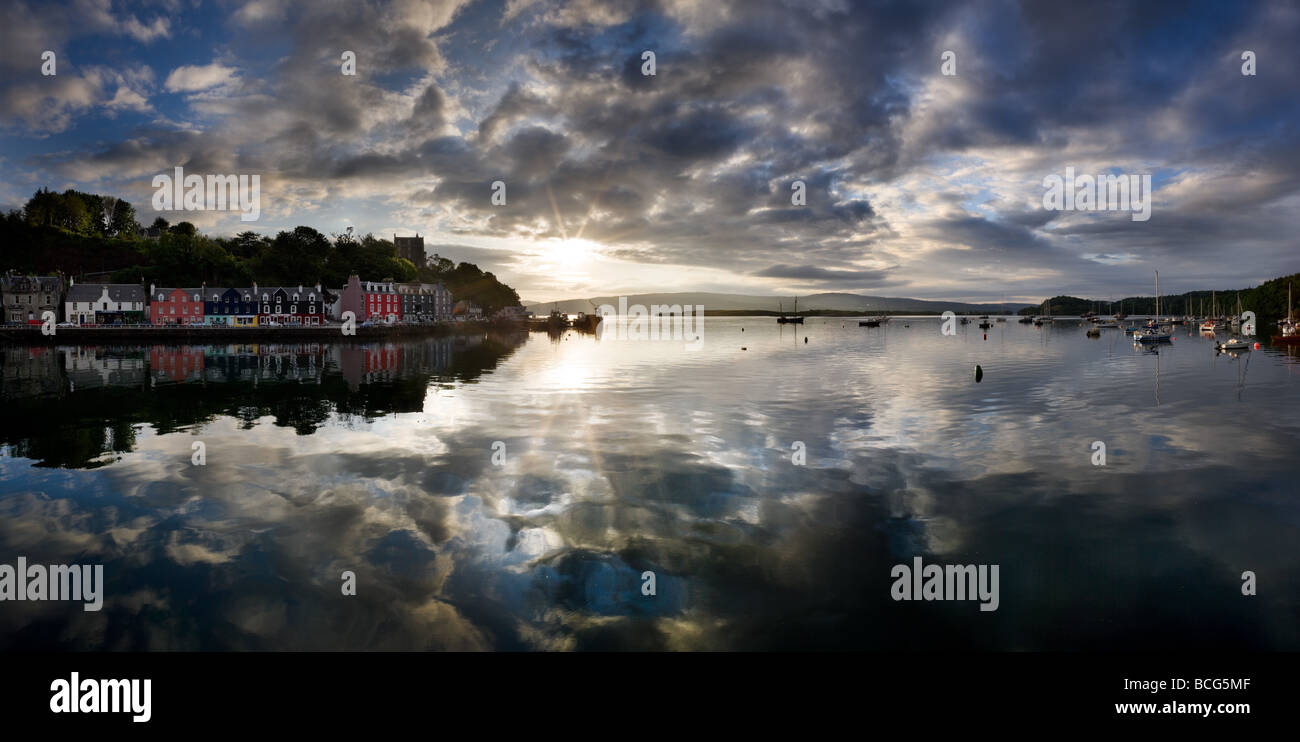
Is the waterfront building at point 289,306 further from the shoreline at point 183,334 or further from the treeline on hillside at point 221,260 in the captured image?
the treeline on hillside at point 221,260

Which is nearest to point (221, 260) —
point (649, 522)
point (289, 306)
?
point (289, 306)

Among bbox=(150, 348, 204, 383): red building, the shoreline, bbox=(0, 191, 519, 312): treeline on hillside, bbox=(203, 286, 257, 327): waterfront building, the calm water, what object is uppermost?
bbox=(0, 191, 519, 312): treeline on hillside

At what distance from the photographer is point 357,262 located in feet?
599

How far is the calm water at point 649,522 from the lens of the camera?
452 inches

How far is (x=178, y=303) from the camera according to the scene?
460ft

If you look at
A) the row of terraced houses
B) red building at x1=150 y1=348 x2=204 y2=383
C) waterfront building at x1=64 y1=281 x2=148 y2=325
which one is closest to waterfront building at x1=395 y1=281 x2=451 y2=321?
the row of terraced houses

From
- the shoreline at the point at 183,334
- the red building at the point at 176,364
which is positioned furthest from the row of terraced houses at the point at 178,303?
the red building at the point at 176,364

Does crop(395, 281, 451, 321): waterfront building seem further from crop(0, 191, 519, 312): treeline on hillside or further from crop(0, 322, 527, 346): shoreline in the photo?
crop(0, 322, 527, 346): shoreline

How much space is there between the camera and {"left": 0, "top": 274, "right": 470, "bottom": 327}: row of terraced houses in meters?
130

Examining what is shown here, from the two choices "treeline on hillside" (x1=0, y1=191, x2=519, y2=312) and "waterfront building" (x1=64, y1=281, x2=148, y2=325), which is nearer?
"waterfront building" (x1=64, y1=281, x2=148, y2=325)

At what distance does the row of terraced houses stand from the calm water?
377 ft

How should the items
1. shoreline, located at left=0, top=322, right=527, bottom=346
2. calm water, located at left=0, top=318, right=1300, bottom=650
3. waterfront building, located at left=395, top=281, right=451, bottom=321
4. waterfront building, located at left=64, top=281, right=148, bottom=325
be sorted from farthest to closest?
1. waterfront building, located at left=395, top=281, right=451, bottom=321
2. waterfront building, located at left=64, top=281, right=148, bottom=325
3. shoreline, located at left=0, top=322, right=527, bottom=346
4. calm water, located at left=0, top=318, right=1300, bottom=650

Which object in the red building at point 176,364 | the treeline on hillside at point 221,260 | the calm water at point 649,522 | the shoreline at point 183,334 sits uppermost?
the treeline on hillside at point 221,260
